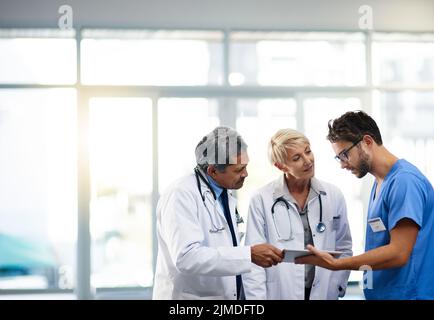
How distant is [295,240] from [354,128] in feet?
1.32

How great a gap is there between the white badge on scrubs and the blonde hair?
0.34 metres

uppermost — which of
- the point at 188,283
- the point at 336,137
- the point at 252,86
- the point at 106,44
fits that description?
the point at 106,44

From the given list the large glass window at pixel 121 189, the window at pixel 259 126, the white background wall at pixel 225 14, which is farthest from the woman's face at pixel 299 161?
the large glass window at pixel 121 189

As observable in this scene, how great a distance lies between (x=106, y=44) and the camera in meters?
1.86

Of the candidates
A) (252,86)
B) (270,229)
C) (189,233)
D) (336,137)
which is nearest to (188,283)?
(189,233)

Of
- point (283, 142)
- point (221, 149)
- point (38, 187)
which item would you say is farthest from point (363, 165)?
point (38, 187)

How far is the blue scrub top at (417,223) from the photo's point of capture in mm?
1501

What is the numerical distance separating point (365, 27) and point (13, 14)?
3.52ft

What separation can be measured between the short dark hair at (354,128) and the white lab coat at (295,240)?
0.79 feet

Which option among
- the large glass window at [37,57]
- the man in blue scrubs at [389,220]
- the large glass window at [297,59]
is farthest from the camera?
the large glass window at [297,59]

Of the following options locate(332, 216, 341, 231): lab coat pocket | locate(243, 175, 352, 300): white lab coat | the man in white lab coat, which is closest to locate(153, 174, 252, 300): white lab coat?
the man in white lab coat

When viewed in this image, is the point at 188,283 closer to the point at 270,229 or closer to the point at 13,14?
the point at 270,229

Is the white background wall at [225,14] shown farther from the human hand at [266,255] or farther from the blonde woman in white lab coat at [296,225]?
the human hand at [266,255]

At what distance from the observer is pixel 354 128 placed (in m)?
1.61
